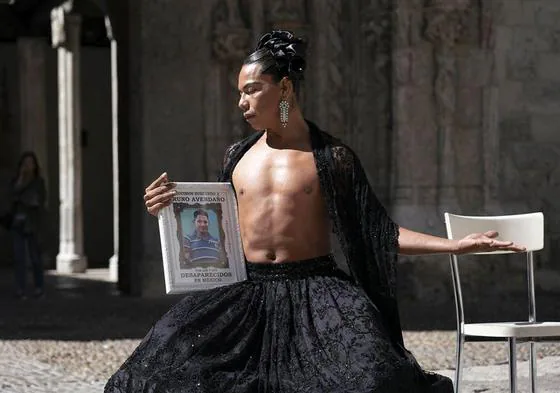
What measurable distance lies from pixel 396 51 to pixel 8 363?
5159 mm

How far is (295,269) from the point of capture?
3.99 metres

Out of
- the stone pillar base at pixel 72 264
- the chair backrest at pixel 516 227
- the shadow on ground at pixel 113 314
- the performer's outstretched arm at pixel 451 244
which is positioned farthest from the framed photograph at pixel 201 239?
the stone pillar base at pixel 72 264

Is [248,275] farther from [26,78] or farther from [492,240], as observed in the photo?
[26,78]

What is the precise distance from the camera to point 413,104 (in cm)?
1158

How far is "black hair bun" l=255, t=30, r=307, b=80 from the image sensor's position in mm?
3965

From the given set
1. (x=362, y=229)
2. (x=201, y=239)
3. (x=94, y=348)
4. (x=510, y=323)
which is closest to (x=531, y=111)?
(x=94, y=348)

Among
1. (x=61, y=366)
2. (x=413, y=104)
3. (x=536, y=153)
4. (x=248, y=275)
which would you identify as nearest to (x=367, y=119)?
(x=413, y=104)

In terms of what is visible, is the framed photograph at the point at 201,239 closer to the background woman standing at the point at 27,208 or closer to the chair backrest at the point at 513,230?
the chair backrest at the point at 513,230

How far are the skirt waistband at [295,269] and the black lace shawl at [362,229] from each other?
0.22 feet

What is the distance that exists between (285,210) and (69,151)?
14.6 meters

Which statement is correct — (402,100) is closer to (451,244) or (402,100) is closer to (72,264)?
(451,244)

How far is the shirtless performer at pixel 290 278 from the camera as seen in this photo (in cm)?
373

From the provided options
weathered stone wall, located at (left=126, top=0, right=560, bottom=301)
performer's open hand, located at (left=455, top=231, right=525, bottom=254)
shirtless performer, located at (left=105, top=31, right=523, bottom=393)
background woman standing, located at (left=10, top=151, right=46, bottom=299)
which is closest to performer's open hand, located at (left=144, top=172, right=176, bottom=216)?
shirtless performer, located at (left=105, top=31, right=523, bottom=393)

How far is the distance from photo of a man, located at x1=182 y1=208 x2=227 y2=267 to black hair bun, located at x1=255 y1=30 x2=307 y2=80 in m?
0.49
